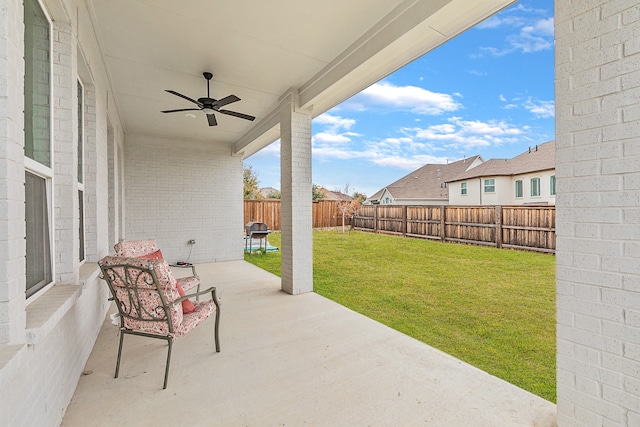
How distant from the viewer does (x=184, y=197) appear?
6.84 meters

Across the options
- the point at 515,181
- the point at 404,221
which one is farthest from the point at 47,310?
the point at 515,181

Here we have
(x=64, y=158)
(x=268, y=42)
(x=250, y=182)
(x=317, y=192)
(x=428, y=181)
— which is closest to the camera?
(x=64, y=158)

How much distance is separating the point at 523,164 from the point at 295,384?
46.9 feet

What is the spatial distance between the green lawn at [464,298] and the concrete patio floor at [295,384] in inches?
14.4

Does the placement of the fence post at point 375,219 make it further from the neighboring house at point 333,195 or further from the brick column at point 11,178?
the brick column at point 11,178

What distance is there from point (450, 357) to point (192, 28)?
3841 mm

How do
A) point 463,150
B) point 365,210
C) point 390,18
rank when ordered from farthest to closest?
point 463,150 < point 365,210 < point 390,18

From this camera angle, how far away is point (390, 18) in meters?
2.63

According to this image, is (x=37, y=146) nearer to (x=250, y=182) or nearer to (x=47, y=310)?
(x=47, y=310)

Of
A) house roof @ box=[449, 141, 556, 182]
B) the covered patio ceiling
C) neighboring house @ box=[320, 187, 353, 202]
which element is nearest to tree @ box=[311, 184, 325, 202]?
neighboring house @ box=[320, 187, 353, 202]

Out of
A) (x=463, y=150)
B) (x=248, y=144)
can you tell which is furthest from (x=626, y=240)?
(x=463, y=150)

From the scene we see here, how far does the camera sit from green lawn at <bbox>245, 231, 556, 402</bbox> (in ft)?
8.28

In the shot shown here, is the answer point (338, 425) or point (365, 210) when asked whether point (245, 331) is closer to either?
point (338, 425)

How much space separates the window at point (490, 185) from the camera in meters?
13.1
